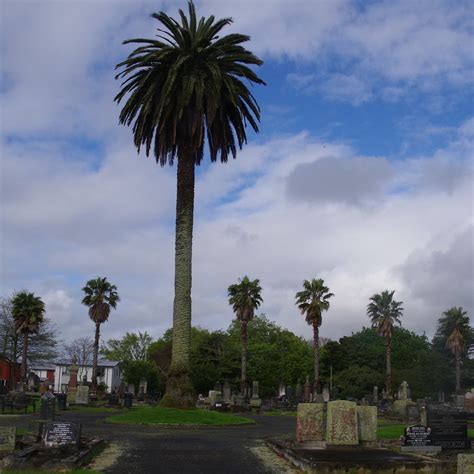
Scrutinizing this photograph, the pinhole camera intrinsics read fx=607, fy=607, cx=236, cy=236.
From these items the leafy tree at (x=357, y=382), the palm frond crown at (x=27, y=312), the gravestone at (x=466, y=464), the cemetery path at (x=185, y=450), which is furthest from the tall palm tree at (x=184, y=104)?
the leafy tree at (x=357, y=382)

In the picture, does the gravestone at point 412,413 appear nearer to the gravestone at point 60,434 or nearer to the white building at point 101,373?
the gravestone at point 60,434

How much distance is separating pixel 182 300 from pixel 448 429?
53.4 feet

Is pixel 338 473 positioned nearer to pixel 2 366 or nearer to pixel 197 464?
pixel 197 464

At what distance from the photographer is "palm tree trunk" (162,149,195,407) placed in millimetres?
29969

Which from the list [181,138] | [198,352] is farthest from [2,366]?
[181,138]

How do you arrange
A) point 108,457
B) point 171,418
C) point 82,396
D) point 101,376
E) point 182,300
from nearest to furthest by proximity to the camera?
point 108,457 → point 171,418 → point 182,300 → point 82,396 → point 101,376

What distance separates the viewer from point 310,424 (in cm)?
1661

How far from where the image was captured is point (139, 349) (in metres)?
114

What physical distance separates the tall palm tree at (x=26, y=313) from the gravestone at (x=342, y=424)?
47.4 metres

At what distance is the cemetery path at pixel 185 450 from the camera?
1324 cm

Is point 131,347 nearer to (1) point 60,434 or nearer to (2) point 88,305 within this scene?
(2) point 88,305

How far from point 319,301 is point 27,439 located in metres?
51.4

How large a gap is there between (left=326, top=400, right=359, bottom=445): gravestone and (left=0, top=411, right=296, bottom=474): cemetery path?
1785mm

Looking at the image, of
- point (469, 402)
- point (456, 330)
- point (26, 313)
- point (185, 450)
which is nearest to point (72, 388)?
point (26, 313)
